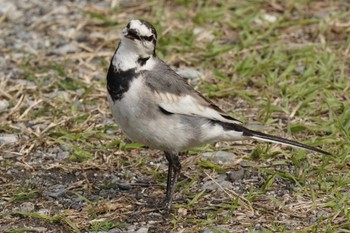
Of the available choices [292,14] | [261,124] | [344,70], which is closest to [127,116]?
[261,124]

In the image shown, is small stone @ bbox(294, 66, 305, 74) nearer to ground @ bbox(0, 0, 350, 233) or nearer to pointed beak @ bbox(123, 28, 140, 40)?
ground @ bbox(0, 0, 350, 233)

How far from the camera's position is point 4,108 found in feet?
24.3

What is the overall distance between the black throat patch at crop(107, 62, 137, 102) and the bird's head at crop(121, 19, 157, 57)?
0.52ft

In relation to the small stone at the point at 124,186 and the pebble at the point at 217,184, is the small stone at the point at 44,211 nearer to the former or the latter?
the small stone at the point at 124,186

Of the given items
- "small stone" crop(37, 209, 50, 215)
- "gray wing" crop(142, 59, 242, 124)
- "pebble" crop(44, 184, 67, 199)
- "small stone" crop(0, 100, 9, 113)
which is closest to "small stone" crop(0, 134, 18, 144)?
"small stone" crop(0, 100, 9, 113)

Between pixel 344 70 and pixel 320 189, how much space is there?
7.61 feet

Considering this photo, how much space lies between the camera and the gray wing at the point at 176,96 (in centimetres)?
563

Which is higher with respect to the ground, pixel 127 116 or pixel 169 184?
pixel 127 116

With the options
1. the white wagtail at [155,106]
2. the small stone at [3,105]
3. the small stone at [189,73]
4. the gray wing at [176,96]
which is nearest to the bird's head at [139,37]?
the white wagtail at [155,106]

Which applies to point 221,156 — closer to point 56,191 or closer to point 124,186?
point 124,186

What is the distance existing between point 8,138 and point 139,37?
190 cm

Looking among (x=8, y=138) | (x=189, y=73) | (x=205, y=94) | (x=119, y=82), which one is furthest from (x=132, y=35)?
(x=189, y=73)

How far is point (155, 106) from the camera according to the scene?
557 centimetres

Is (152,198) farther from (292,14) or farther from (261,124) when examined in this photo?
(292,14)
